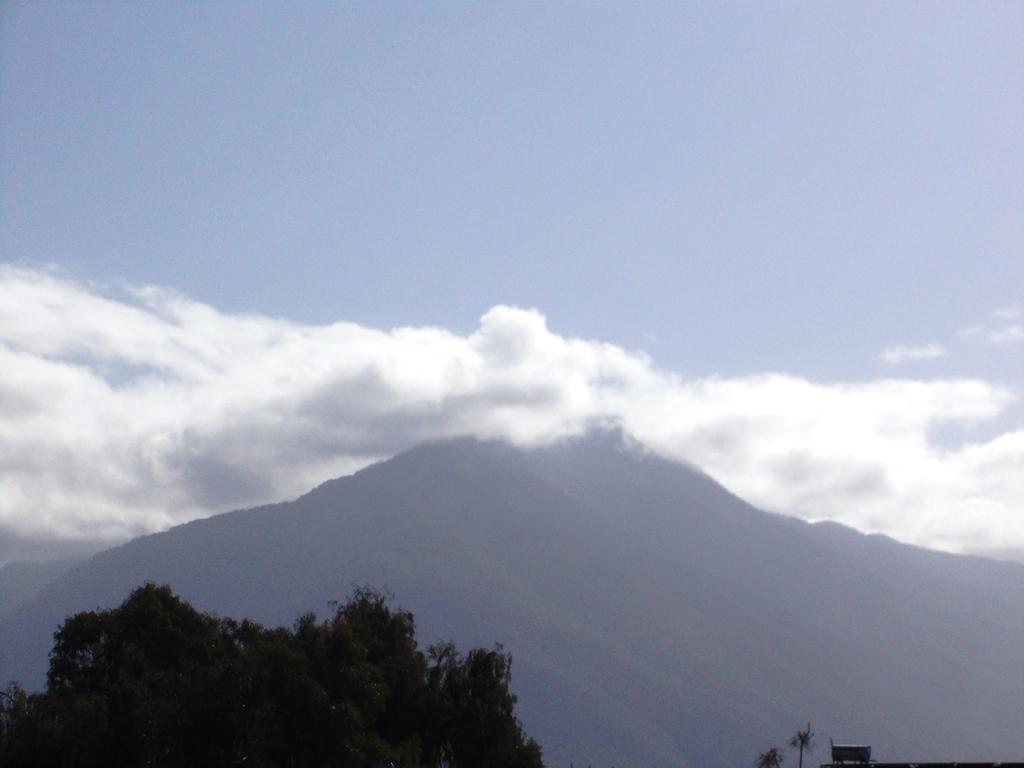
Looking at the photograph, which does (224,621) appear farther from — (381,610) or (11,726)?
(11,726)

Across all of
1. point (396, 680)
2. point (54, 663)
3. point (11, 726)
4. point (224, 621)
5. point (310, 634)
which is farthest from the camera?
point (224, 621)

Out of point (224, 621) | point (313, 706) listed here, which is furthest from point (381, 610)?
point (313, 706)

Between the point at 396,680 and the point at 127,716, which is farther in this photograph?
the point at 396,680

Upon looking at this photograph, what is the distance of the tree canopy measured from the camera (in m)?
52.8

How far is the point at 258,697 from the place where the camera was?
Result: 56.2 meters

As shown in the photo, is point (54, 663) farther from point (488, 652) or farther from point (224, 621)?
point (488, 652)

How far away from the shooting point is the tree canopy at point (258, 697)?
52.8 meters

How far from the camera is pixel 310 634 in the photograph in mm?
62156

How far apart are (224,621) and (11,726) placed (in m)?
25.3

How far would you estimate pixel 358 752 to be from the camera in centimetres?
5700

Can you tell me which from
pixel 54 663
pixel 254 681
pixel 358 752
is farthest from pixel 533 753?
pixel 54 663

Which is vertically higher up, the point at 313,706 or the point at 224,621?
the point at 224,621

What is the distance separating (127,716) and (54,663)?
20315mm

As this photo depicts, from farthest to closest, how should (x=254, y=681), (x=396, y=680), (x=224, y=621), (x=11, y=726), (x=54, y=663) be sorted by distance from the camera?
1. (x=224, y=621)
2. (x=54, y=663)
3. (x=396, y=680)
4. (x=254, y=681)
5. (x=11, y=726)
